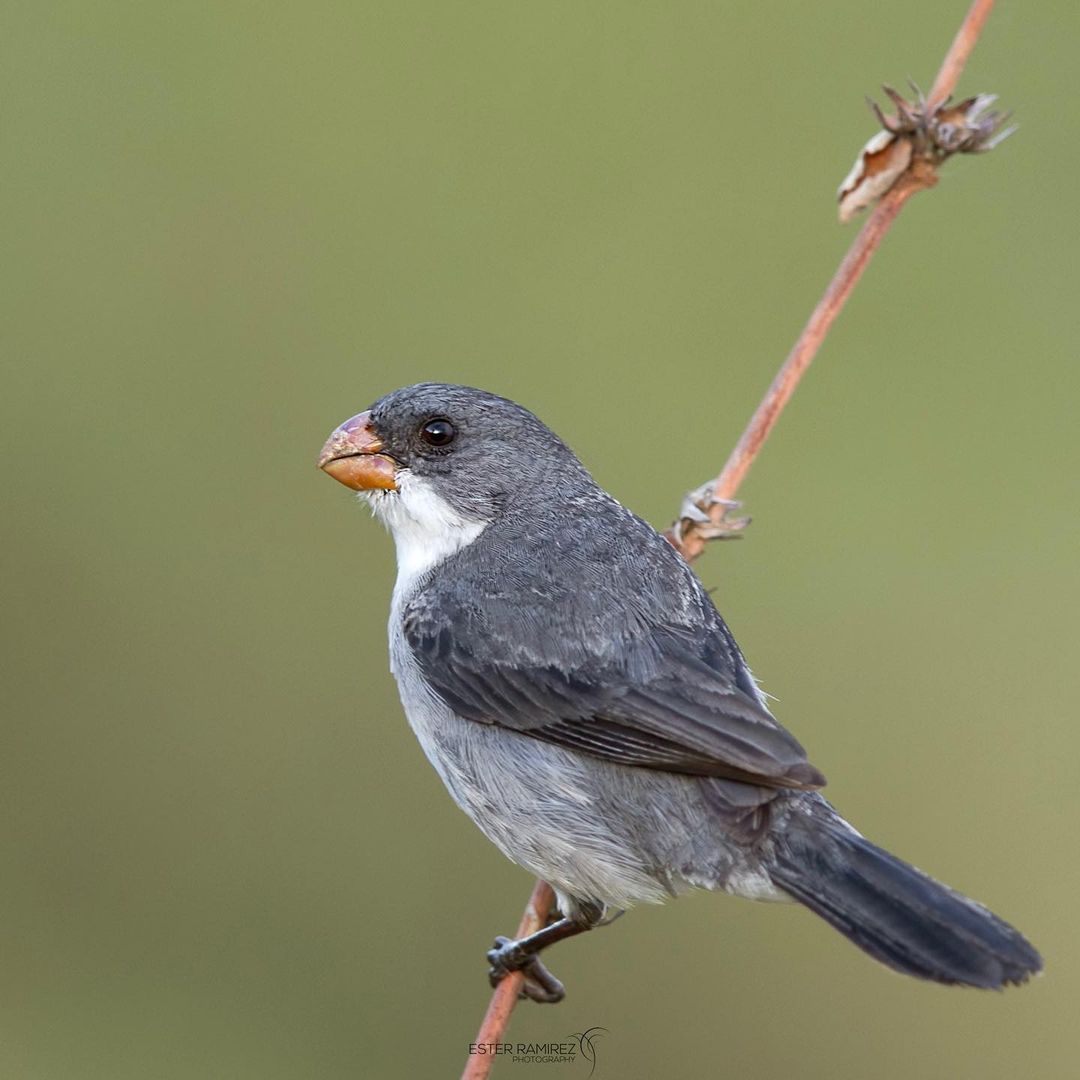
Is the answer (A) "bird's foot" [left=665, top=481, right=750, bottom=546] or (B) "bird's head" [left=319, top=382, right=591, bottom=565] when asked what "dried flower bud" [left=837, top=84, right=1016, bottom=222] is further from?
(B) "bird's head" [left=319, top=382, right=591, bottom=565]

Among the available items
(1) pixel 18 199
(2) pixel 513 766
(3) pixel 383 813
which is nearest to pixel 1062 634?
(3) pixel 383 813

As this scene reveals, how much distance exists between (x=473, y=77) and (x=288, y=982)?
487cm

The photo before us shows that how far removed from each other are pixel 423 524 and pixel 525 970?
149cm

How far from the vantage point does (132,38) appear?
842cm

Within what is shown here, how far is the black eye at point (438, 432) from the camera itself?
5215mm

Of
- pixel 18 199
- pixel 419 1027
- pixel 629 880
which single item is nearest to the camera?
pixel 629 880

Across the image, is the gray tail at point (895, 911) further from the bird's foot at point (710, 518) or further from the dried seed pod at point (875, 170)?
→ the dried seed pod at point (875, 170)

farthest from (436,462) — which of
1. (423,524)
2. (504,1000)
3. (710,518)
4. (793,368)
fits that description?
(504,1000)

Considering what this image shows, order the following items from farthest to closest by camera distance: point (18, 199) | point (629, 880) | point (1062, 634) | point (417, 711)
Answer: point (18, 199) < point (1062, 634) < point (417, 711) < point (629, 880)

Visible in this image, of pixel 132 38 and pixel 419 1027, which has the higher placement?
pixel 132 38

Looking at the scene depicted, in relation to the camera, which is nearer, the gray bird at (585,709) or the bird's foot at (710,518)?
the gray bird at (585,709)

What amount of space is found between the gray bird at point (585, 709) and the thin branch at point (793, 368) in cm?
15

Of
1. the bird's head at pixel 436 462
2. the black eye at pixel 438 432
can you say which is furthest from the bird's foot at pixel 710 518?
the black eye at pixel 438 432

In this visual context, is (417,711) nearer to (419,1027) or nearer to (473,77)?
(419,1027)
